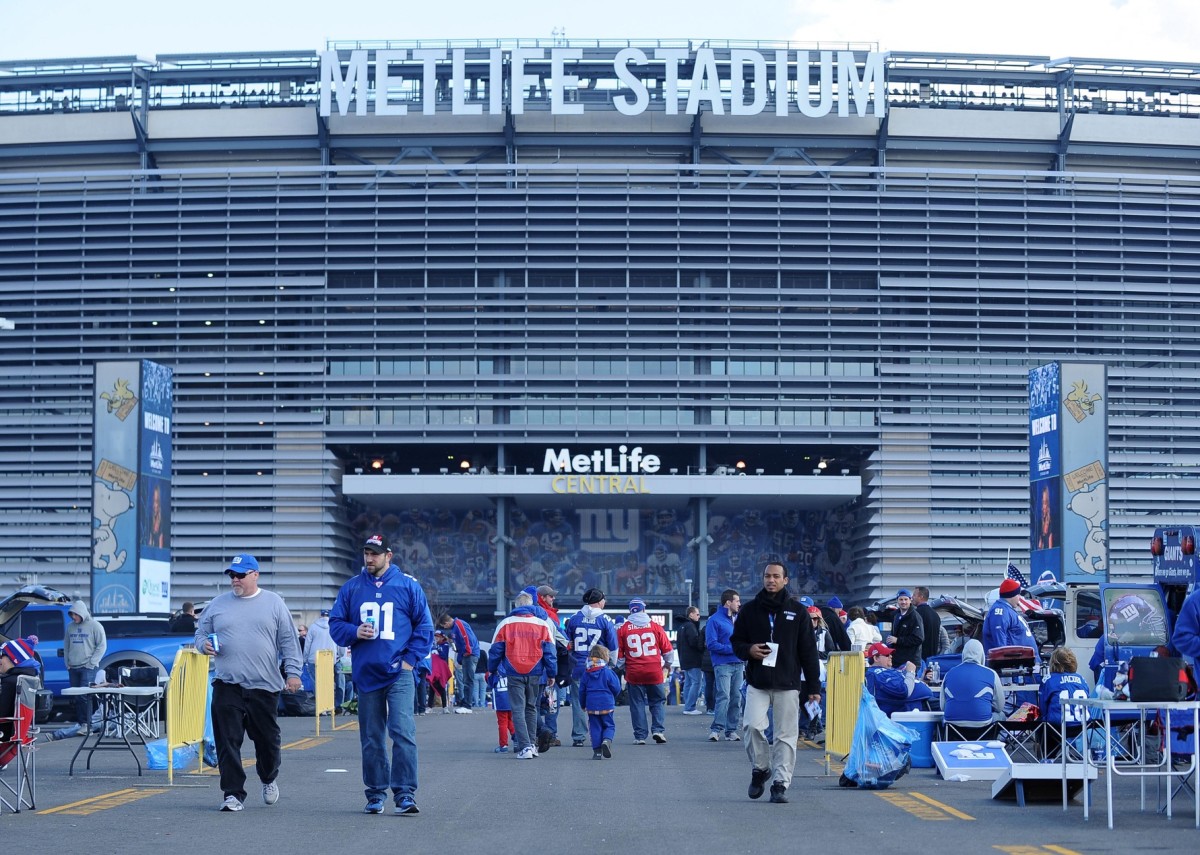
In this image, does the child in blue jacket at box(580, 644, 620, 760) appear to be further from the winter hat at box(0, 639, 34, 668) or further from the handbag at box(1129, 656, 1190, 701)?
the handbag at box(1129, 656, 1190, 701)

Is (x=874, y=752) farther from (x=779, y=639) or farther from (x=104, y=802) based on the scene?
(x=104, y=802)

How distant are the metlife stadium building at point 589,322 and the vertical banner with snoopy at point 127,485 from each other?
1947cm

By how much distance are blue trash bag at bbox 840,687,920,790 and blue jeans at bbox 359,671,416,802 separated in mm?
4048

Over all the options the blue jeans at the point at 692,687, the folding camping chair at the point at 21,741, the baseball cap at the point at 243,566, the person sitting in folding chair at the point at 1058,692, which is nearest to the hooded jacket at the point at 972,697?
the person sitting in folding chair at the point at 1058,692

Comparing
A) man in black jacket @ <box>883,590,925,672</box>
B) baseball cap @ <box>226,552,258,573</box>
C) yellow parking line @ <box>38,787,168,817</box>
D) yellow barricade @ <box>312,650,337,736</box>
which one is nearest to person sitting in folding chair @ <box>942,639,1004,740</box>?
man in black jacket @ <box>883,590,925,672</box>

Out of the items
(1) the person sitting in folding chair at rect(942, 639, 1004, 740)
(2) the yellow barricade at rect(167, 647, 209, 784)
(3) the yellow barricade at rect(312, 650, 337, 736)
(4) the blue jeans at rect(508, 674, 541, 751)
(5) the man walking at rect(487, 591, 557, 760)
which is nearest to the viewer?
(2) the yellow barricade at rect(167, 647, 209, 784)

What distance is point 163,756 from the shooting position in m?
15.8

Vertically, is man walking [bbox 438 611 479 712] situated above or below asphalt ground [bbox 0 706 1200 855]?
below

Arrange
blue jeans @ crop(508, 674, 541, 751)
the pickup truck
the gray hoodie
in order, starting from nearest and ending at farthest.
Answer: blue jeans @ crop(508, 674, 541, 751) < the gray hoodie < the pickup truck

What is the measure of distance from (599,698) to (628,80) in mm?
40092

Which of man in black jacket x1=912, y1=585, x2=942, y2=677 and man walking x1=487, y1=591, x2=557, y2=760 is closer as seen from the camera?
man walking x1=487, y1=591, x2=557, y2=760

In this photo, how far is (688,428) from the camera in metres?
54.6

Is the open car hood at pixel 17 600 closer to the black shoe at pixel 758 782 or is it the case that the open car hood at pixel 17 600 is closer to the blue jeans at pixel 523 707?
the blue jeans at pixel 523 707

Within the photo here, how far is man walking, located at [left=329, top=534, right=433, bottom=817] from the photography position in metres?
11.7
